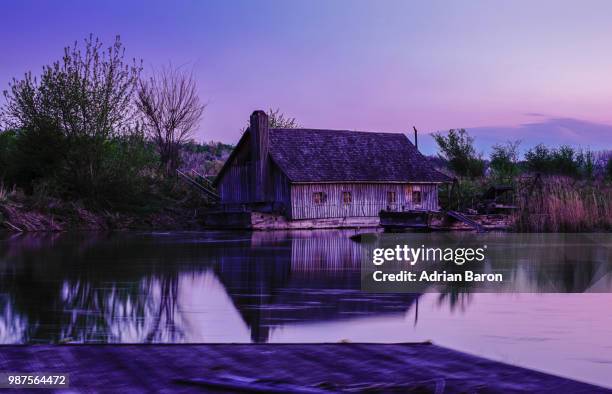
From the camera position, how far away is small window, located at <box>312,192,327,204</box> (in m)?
45.8

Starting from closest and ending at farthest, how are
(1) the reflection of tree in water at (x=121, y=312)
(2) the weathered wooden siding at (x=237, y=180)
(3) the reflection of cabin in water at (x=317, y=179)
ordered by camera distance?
(1) the reflection of tree in water at (x=121, y=312) < (3) the reflection of cabin in water at (x=317, y=179) < (2) the weathered wooden siding at (x=237, y=180)

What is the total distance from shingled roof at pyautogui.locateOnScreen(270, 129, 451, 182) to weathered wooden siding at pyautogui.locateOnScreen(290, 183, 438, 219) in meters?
0.58

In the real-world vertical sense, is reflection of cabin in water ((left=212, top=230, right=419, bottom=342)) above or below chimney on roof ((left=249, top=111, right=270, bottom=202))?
below

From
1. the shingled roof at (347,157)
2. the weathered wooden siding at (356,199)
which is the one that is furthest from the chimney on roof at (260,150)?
the weathered wooden siding at (356,199)

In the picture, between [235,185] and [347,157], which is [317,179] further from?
[235,185]

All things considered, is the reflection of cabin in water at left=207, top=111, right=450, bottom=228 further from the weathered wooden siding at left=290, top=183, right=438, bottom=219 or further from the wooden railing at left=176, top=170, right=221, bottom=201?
the wooden railing at left=176, top=170, right=221, bottom=201

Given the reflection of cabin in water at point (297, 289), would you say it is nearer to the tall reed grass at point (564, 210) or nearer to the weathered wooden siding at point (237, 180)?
the tall reed grass at point (564, 210)

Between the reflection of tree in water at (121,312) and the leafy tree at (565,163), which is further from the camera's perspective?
the leafy tree at (565,163)

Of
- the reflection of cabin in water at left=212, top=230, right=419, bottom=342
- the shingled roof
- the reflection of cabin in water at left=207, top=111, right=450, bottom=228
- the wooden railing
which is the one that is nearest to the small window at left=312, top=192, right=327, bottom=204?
the reflection of cabin in water at left=207, top=111, right=450, bottom=228

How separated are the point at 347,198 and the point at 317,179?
2.47m

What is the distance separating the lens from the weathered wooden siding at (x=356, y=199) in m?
45.3

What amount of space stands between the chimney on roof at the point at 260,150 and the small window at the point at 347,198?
437 centimetres

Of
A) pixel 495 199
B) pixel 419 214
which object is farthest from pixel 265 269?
pixel 495 199

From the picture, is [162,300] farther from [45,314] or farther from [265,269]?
[265,269]
